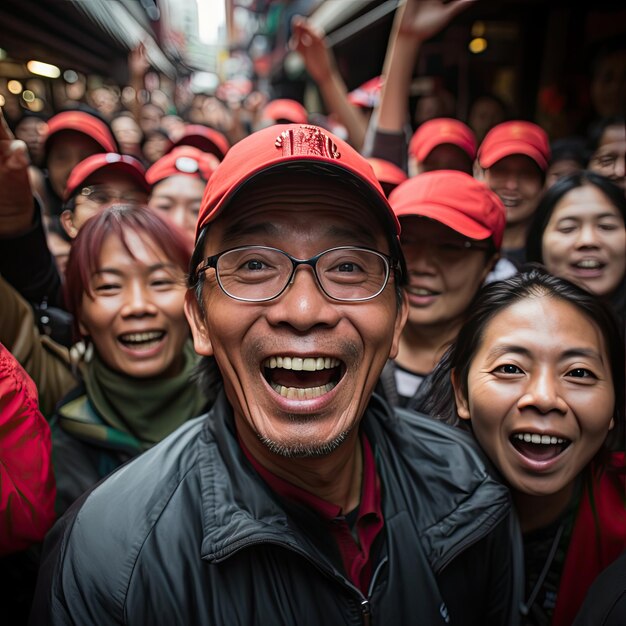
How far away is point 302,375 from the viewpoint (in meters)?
1.33

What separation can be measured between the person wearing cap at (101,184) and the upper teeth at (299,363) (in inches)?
77.3

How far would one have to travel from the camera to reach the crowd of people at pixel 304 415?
1.20 meters

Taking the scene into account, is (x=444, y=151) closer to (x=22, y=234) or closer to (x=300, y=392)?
(x=22, y=234)

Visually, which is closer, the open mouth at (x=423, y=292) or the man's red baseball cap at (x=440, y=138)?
the open mouth at (x=423, y=292)

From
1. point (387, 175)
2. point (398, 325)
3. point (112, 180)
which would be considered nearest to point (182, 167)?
point (112, 180)

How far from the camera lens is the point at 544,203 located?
8.56ft

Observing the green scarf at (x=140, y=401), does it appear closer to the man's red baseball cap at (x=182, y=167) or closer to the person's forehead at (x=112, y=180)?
the person's forehead at (x=112, y=180)

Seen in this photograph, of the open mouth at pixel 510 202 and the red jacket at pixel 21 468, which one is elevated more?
the open mouth at pixel 510 202

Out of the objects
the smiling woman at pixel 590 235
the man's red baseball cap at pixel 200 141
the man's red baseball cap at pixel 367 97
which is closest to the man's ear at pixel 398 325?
the smiling woman at pixel 590 235

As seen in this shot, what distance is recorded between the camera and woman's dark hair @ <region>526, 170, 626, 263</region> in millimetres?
2467

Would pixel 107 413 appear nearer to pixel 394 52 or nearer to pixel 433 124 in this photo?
pixel 394 52

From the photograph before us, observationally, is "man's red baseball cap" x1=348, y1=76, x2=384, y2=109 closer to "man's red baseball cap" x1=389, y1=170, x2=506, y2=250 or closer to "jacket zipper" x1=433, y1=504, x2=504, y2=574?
"man's red baseball cap" x1=389, y1=170, x2=506, y2=250

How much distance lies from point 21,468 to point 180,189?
215 centimetres

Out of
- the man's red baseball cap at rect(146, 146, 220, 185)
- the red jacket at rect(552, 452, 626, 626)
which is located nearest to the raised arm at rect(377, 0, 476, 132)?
the man's red baseball cap at rect(146, 146, 220, 185)
